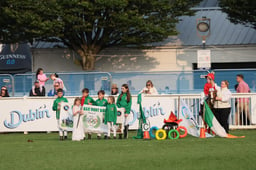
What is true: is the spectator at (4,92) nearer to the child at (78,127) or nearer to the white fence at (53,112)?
the white fence at (53,112)

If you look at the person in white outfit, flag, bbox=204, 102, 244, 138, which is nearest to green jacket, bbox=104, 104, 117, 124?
flag, bbox=204, 102, 244, 138

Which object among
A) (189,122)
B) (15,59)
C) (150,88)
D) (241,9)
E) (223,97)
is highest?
(241,9)

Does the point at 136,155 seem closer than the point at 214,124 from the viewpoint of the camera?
Yes

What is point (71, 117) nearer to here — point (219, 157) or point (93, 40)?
point (219, 157)

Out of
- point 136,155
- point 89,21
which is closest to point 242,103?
point 136,155

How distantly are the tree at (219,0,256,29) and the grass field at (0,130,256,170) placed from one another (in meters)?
20.6

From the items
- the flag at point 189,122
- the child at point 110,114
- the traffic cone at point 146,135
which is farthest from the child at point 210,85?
the child at point 110,114

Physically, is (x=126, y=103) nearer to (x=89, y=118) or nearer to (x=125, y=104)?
(x=125, y=104)

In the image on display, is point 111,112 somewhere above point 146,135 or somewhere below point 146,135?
above

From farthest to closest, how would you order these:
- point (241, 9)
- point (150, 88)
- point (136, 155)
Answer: point (241, 9) → point (150, 88) → point (136, 155)

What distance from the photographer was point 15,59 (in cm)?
4125

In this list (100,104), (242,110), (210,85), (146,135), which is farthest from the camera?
(242,110)

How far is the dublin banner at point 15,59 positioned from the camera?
135ft

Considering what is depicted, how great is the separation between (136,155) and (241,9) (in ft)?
80.8
